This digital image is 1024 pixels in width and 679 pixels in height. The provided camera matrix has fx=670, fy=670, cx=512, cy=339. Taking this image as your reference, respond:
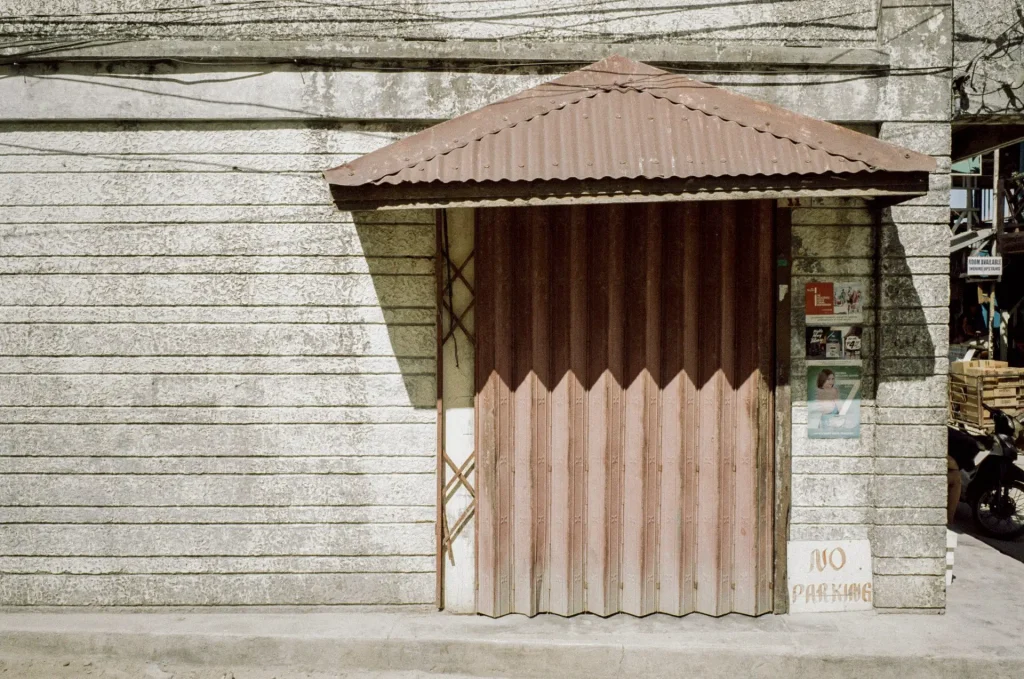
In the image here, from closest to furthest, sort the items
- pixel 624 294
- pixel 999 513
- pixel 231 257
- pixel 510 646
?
pixel 510 646, pixel 624 294, pixel 231 257, pixel 999 513

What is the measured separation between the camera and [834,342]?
4992 millimetres

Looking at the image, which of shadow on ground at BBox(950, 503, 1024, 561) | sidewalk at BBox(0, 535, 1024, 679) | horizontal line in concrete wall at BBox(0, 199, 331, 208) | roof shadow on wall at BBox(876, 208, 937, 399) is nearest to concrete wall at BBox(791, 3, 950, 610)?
roof shadow on wall at BBox(876, 208, 937, 399)

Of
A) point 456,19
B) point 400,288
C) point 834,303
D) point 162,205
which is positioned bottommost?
point 834,303

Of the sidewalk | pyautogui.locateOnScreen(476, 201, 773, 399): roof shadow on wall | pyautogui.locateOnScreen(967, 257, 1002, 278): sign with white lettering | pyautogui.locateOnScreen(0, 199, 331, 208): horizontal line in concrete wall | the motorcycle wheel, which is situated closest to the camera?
the sidewalk

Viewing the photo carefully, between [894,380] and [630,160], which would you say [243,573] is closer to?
[630,160]

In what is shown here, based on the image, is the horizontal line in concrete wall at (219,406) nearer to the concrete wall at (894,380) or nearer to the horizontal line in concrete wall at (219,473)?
the horizontal line in concrete wall at (219,473)

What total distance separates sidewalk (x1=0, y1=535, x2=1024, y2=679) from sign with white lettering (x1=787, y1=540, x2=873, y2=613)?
12cm

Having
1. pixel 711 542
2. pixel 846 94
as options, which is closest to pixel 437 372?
pixel 711 542

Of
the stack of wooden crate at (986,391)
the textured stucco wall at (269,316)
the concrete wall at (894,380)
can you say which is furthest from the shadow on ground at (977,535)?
the stack of wooden crate at (986,391)

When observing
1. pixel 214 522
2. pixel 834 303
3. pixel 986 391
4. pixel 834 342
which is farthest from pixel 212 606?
pixel 986 391

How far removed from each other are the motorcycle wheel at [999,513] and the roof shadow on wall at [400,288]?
5.91 m

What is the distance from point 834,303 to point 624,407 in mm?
1751

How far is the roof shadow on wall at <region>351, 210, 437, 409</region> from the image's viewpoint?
4965 millimetres

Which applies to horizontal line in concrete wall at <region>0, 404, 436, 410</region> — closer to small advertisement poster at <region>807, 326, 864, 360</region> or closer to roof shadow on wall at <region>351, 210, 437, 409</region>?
roof shadow on wall at <region>351, 210, 437, 409</region>
